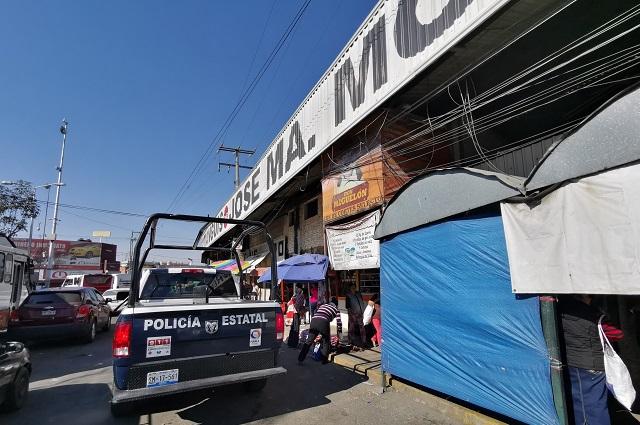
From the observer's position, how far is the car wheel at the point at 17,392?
5195 mm

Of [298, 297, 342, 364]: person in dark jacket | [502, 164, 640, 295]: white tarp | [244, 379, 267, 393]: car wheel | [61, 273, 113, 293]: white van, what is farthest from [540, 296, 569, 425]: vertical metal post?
[61, 273, 113, 293]: white van

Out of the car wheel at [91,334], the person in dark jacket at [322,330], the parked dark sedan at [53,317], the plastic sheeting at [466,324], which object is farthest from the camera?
the car wheel at [91,334]

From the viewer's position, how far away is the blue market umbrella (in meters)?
10.3

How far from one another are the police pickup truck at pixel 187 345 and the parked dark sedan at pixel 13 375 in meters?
1.35

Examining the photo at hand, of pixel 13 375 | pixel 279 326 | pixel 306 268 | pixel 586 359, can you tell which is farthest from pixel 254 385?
pixel 306 268

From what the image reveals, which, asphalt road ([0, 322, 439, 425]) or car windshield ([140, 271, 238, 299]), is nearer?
asphalt road ([0, 322, 439, 425])

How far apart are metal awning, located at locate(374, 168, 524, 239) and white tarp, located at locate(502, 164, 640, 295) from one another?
11.7 inches

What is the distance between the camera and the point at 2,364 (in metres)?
4.78

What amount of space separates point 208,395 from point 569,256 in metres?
5.28

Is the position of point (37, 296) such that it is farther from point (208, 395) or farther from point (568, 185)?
point (568, 185)

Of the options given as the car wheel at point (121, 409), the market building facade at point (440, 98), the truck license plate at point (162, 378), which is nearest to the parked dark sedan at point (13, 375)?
the car wheel at point (121, 409)

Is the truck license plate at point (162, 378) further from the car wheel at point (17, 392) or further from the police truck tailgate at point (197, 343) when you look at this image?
the car wheel at point (17, 392)

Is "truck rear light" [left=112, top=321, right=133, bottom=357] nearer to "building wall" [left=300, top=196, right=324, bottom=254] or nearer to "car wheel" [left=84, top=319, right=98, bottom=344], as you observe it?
"car wheel" [left=84, top=319, right=98, bottom=344]

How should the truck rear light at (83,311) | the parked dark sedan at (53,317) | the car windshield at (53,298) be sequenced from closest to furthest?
1. the parked dark sedan at (53,317)
2. the car windshield at (53,298)
3. the truck rear light at (83,311)
